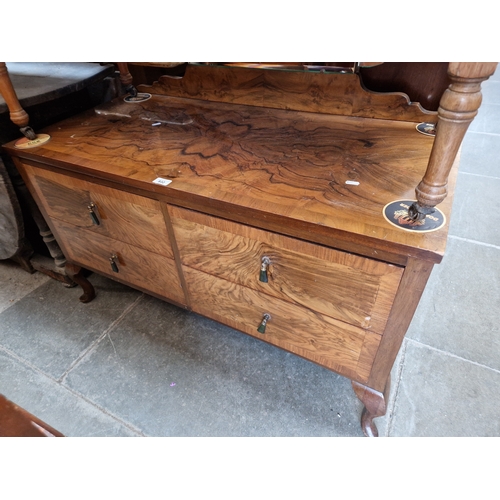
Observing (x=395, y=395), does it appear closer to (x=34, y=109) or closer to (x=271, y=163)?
(x=271, y=163)

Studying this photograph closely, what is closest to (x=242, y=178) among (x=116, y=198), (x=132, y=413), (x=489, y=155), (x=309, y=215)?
(x=309, y=215)

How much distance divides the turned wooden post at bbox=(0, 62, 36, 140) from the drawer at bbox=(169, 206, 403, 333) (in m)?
0.64

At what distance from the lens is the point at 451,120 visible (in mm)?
549

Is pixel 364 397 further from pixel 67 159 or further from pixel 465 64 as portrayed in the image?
pixel 67 159

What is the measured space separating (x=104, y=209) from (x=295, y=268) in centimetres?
67

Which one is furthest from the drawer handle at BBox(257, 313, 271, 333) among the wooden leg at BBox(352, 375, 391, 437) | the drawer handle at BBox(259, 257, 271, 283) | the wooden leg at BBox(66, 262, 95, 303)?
the wooden leg at BBox(66, 262, 95, 303)

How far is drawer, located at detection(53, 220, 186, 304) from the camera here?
3.74 feet

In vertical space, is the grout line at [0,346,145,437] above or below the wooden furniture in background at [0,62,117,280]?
below

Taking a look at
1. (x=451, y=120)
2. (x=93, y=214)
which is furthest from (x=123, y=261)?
(x=451, y=120)

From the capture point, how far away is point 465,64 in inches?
19.1

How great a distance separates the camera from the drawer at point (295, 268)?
2.44ft

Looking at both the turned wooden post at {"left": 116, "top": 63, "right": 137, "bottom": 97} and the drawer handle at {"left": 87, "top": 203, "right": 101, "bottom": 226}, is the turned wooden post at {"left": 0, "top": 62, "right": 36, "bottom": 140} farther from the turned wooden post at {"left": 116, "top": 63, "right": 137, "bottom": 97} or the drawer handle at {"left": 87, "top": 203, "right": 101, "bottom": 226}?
the turned wooden post at {"left": 116, "top": 63, "right": 137, "bottom": 97}

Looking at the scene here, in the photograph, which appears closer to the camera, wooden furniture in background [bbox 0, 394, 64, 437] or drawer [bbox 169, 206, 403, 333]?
wooden furniture in background [bbox 0, 394, 64, 437]

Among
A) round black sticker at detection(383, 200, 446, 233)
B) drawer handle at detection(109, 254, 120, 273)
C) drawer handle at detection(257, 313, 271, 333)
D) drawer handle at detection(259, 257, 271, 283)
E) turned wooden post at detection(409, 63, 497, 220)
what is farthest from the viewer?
drawer handle at detection(109, 254, 120, 273)
